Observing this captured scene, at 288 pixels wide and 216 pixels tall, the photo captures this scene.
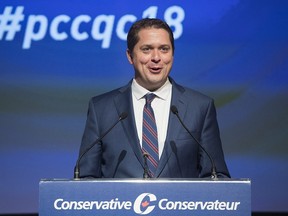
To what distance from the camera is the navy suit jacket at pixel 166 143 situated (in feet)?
8.62

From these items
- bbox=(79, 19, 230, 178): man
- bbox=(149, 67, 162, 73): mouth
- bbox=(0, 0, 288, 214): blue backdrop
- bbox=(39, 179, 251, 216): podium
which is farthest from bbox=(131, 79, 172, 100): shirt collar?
bbox=(0, 0, 288, 214): blue backdrop

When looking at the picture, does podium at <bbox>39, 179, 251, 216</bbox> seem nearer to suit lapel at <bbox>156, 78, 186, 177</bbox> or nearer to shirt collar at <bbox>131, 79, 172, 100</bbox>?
suit lapel at <bbox>156, 78, 186, 177</bbox>

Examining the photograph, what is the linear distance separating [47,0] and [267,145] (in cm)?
187

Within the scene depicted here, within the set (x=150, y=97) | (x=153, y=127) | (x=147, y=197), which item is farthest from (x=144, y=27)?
(x=147, y=197)

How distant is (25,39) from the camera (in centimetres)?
442

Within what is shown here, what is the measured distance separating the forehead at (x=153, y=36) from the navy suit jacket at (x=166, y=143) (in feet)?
0.77

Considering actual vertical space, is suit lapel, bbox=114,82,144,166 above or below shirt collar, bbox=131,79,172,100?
below

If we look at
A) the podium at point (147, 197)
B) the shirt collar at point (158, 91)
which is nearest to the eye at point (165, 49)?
the shirt collar at point (158, 91)

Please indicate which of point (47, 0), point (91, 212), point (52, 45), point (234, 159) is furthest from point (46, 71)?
point (91, 212)

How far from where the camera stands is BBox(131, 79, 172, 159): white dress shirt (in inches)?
107

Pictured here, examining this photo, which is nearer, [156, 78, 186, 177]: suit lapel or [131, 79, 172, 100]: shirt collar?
[156, 78, 186, 177]: suit lapel

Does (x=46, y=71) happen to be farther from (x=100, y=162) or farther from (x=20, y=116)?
(x=100, y=162)

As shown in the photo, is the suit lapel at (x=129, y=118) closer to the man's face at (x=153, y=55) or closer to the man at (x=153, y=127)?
the man at (x=153, y=127)

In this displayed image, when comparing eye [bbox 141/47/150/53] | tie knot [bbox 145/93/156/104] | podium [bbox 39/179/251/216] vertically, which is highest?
eye [bbox 141/47/150/53]
